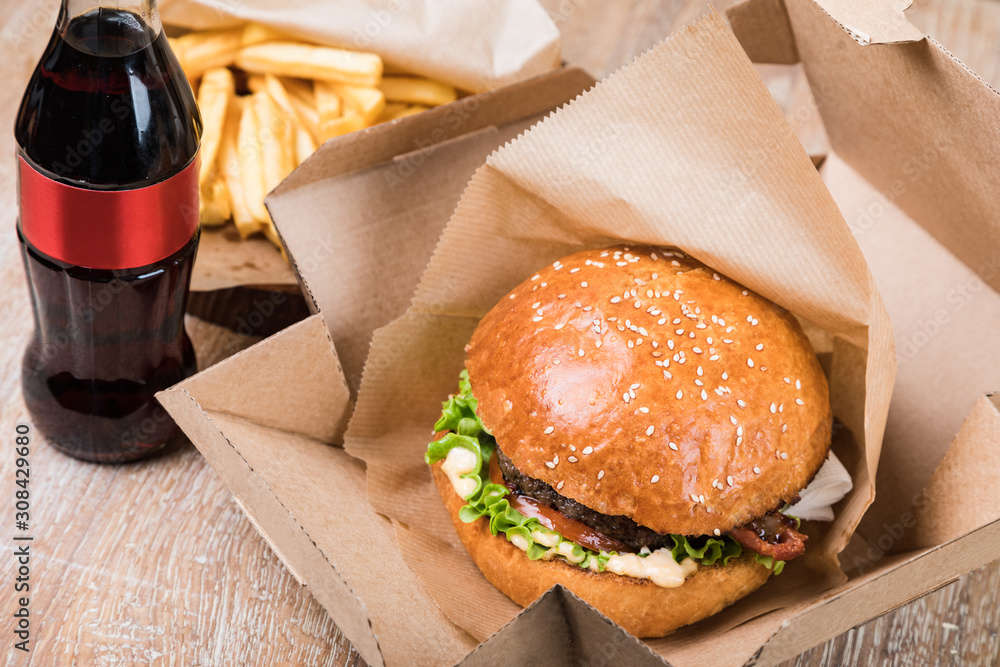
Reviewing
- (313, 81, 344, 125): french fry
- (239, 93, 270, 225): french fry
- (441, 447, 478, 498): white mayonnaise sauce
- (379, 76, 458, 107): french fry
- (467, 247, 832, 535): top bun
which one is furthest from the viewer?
(379, 76, 458, 107): french fry

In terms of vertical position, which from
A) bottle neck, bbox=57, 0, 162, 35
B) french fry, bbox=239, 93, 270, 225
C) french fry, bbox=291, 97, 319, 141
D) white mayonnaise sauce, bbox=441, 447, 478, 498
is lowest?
white mayonnaise sauce, bbox=441, 447, 478, 498

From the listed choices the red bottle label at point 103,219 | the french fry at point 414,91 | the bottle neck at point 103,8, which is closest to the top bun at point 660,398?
the red bottle label at point 103,219

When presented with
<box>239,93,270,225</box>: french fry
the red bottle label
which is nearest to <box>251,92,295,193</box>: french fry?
<box>239,93,270,225</box>: french fry

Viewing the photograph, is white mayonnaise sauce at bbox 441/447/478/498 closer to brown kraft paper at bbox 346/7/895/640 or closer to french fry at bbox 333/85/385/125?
brown kraft paper at bbox 346/7/895/640

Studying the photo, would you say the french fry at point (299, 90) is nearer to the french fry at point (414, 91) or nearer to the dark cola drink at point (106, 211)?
the french fry at point (414, 91)

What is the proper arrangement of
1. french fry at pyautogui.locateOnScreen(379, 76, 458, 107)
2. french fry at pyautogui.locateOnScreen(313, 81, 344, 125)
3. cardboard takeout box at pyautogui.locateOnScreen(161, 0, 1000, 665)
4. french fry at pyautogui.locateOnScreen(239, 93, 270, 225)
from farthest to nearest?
french fry at pyautogui.locateOnScreen(379, 76, 458, 107), french fry at pyautogui.locateOnScreen(313, 81, 344, 125), french fry at pyautogui.locateOnScreen(239, 93, 270, 225), cardboard takeout box at pyautogui.locateOnScreen(161, 0, 1000, 665)

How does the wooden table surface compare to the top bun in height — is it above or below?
below

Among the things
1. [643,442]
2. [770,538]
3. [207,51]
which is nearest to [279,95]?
[207,51]

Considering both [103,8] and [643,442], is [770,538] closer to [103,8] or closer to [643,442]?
[643,442]
